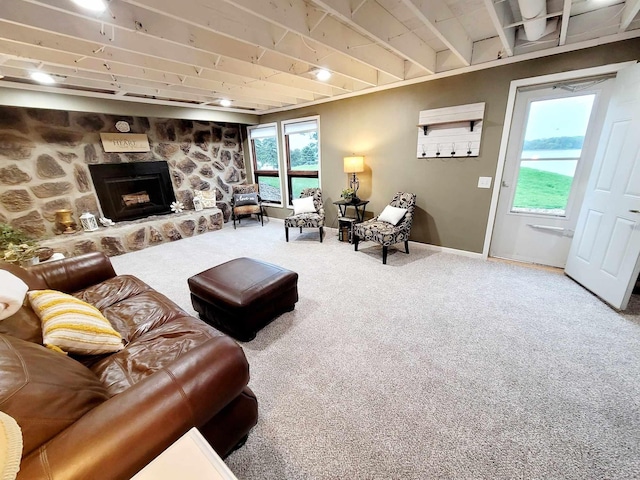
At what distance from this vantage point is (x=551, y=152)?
2830 millimetres

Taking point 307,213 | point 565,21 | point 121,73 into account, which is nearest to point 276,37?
point 121,73

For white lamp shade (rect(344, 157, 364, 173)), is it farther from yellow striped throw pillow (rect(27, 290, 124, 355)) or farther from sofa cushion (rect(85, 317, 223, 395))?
yellow striped throw pillow (rect(27, 290, 124, 355))

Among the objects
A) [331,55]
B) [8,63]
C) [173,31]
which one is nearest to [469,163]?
[331,55]

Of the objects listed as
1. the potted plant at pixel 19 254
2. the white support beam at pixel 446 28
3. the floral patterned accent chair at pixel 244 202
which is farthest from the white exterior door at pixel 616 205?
the potted plant at pixel 19 254

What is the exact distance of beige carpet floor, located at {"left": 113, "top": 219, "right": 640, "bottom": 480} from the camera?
47.8 inches

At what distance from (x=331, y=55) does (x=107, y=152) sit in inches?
152

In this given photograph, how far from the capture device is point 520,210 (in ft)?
10.3

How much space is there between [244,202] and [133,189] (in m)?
1.91

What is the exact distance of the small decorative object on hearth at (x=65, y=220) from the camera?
3766 millimetres

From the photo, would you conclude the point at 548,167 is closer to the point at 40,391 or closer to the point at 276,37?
the point at 276,37

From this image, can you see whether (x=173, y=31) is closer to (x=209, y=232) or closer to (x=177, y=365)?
(x=177, y=365)

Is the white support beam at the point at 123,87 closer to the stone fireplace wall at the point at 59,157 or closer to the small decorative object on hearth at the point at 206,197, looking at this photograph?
the stone fireplace wall at the point at 59,157

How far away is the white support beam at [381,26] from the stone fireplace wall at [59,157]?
13.5ft

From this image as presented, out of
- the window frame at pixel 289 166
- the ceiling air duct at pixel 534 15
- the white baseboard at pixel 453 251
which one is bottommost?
the white baseboard at pixel 453 251
